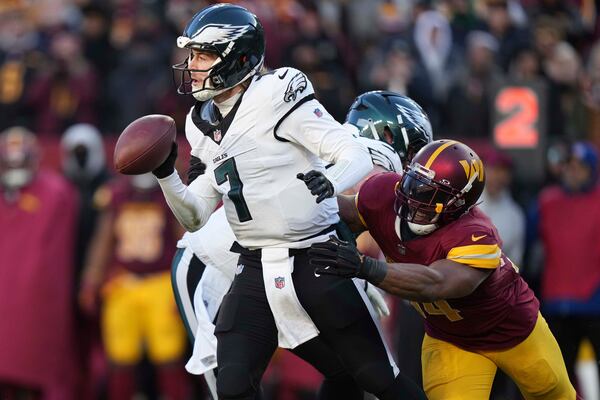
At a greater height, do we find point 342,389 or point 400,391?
point 400,391

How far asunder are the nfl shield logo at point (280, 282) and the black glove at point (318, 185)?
0.46 meters

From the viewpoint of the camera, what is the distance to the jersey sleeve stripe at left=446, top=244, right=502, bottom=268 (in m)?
5.39

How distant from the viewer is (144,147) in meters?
5.35

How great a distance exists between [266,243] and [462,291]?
79 cm

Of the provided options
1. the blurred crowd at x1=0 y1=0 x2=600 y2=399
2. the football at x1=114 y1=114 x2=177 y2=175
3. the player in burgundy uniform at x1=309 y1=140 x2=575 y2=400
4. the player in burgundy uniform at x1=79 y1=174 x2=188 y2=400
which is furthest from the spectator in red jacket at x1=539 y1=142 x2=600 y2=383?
the football at x1=114 y1=114 x2=177 y2=175

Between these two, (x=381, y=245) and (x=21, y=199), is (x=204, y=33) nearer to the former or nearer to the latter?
(x=381, y=245)

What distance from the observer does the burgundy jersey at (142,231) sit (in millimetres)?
9531

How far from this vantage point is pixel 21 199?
961 cm

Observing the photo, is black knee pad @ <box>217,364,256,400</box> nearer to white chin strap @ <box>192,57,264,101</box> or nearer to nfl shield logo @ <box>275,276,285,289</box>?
nfl shield logo @ <box>275,276,285,289</box>

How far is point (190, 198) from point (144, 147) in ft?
0.98

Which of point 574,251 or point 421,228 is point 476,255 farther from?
point 574,251

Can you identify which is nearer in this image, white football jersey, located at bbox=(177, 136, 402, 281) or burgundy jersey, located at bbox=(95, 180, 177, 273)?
white football jersey, located at bbox=(177, 136, 402, 281)

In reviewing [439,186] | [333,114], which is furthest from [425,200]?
[333,114]

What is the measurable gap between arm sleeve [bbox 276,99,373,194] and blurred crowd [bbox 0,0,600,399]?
3179mm
